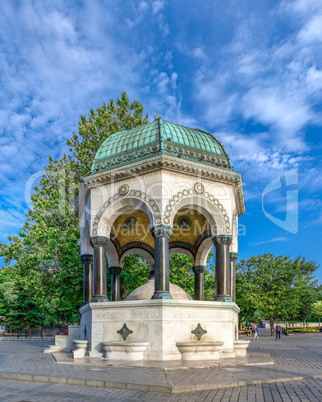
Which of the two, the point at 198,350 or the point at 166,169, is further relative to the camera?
the point at 166,169

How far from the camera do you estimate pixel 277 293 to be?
4434 cm

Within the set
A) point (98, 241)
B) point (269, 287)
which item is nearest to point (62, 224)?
point (98, 241)

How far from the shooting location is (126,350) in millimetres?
11969

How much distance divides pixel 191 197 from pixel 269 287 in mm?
34894

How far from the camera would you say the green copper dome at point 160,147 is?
14484 millimetres

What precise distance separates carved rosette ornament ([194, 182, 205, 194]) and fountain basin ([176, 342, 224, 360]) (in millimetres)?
5620

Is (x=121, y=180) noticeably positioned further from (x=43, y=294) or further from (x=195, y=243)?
(x=43, y=294)

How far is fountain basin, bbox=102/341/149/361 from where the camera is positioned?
11.9 meters

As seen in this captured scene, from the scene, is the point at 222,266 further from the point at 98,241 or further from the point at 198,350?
the point at 98,241

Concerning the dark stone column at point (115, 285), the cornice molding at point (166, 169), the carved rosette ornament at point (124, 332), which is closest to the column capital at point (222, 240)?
the cornice molding at point (166, 169)

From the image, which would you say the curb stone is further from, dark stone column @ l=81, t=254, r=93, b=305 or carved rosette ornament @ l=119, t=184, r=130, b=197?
carved rosette ornament @ l=119, t=184, r=130, b=197

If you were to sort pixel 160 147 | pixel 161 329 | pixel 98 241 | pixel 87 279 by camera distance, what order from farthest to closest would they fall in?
pixel 87 279
pixel 98 241
pixel 160 147
pixel 161 329

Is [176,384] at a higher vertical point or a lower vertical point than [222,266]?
lower

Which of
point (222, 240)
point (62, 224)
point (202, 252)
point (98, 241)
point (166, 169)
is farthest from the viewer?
point (62, 224)
